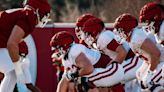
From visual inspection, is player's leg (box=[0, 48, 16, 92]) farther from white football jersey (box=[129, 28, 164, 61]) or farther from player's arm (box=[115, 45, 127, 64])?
white football jersey (box=[129, 28, 164, 61])

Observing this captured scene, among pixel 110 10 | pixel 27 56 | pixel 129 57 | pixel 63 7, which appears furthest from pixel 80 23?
pixel 63 7

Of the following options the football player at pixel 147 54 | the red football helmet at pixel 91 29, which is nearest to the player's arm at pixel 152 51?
the football player at pixel 147 54

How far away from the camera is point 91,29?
12148 mm

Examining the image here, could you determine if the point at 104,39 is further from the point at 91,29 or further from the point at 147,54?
the point at 147,54

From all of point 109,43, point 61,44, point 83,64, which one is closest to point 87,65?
point 83,64

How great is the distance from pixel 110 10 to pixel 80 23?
9311mm

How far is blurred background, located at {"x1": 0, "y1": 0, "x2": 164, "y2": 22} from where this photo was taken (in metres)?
17.9

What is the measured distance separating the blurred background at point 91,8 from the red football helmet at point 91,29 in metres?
3.45

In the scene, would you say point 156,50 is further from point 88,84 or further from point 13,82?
point 13,82

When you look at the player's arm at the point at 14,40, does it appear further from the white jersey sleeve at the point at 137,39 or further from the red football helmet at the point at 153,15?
the red football helmet at the point at 153,15

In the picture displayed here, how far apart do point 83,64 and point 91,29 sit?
2.31 ft

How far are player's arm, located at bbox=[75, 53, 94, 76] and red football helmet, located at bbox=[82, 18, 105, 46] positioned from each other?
557mm

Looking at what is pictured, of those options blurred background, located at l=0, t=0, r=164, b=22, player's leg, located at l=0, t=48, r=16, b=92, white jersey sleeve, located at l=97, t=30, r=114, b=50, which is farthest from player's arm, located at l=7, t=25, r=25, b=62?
blurred background, located at l=0, t=0, r=164, b=22

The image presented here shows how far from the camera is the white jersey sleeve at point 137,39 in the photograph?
38.3ft
